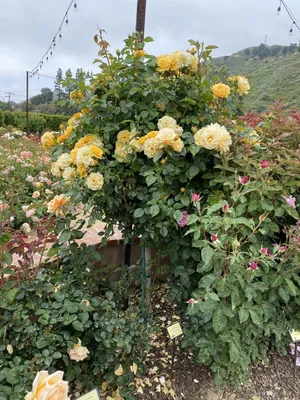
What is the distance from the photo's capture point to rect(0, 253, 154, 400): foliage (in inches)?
36.6

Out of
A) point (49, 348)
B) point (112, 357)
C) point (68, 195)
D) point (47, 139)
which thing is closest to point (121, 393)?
point (112, 357)

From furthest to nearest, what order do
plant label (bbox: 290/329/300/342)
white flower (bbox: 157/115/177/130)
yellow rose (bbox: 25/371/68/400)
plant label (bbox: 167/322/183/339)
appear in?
plant label (bbox: 290/329/300/342) < plant label (bbox: 167/322/183/339) < white flower (bbox: 157/115/177/130) < yellow rose (bbox: 25/371/68/400)

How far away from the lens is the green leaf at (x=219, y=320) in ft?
3.39

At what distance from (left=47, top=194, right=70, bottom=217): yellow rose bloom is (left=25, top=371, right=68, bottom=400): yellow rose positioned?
616 millimetres

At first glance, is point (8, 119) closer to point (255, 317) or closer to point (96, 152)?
point (96, 152)

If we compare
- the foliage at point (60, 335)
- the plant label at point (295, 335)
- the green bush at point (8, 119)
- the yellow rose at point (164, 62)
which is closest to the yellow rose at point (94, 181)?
the foliage at point (60, 335)

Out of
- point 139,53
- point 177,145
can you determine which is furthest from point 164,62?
point 177,145

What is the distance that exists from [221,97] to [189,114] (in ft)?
0.49

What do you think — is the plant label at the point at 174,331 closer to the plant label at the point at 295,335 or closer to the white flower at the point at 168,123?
the plant label at the point at 295,335

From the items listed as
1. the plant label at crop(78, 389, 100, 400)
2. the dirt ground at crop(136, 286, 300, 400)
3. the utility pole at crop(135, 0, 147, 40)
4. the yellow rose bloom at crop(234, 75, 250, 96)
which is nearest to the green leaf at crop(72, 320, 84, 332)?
the plant label at crop(78, 389, 100, 400)

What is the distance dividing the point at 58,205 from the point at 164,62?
0.70 metres

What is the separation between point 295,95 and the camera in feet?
60.1

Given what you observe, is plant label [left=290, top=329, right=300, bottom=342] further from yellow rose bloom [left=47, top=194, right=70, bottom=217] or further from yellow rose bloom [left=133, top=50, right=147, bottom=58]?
yellow rose bloom [left=133, top=50, right=147, bottom=58]

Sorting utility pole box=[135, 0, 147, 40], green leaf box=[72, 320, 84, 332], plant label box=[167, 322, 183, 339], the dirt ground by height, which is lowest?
the dirt ground
